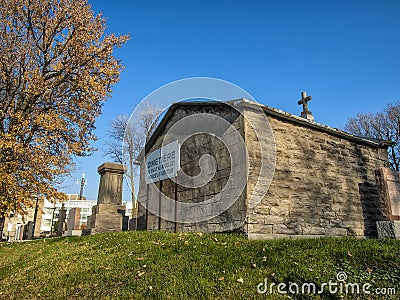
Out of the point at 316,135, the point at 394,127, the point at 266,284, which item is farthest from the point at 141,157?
the point at 394,127

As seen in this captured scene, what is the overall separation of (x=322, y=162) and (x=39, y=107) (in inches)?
432

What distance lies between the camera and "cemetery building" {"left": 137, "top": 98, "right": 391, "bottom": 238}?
25.3ft

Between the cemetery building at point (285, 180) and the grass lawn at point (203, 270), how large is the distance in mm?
1305

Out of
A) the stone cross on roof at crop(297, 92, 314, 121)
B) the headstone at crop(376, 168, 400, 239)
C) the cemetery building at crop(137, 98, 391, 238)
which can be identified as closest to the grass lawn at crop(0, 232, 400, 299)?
the cemetery building at crop(137, 98, 391, 238)

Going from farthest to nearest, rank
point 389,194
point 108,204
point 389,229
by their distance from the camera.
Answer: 1. point 108,204
2. point 389,194
3. point 389,229

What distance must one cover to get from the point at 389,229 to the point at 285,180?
301cm

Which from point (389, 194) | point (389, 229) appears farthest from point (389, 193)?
point (389, 229)

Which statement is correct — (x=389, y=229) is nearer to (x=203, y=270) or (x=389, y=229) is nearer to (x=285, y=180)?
(x=285, y=180)

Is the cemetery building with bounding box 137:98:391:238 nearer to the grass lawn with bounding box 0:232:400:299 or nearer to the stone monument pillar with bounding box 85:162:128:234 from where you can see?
the grass lawn with bounding box 0:232:400:299

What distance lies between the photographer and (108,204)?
11656 mm

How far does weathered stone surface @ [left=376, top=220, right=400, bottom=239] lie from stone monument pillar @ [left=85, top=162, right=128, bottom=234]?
836 centimetres

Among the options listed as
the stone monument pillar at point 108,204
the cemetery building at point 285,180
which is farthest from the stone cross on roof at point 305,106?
the stone monument pillar at point 108,204

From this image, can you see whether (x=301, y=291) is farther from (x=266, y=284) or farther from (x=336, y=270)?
(x=336, y=270)

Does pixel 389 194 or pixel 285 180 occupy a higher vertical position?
pixel 285 180
